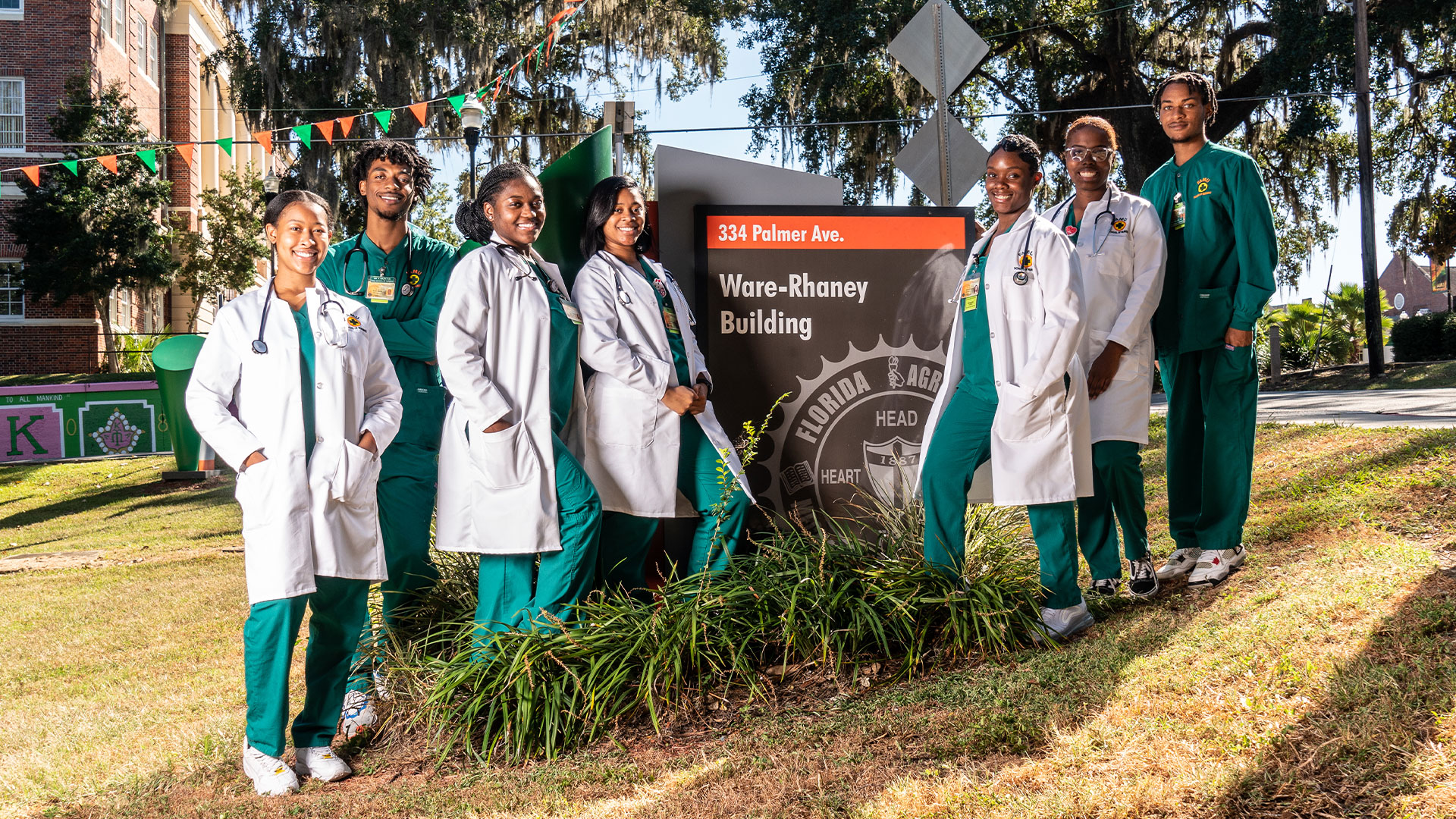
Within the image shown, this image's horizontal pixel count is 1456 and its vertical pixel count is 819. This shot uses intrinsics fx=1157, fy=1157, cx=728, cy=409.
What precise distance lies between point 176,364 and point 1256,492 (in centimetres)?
1309

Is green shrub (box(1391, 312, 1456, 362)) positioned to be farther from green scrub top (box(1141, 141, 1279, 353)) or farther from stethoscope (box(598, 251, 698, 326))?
stethoscope (box(598, 251, 698, 326))

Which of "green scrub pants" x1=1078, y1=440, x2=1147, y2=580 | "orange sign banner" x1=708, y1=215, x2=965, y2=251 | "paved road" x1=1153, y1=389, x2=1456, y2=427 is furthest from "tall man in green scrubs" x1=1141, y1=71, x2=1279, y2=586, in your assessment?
"paved road" x1=1153, y1=389, x2=1456, y2=427

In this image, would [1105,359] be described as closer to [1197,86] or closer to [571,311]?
[1197,86]

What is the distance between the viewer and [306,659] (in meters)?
4.00

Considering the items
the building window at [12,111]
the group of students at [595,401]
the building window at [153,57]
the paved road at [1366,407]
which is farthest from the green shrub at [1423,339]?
A: the building window at [153,57]

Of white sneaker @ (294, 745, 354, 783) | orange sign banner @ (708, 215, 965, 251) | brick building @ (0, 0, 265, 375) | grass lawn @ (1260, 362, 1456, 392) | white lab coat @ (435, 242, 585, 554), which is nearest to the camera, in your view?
white sneaker @ (294, 745, 354, 783)

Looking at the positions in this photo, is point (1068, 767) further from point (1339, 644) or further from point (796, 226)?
point (796, 226)

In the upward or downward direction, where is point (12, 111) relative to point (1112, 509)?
upward

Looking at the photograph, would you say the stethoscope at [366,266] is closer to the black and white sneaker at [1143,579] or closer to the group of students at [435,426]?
the group of students at [435,426]

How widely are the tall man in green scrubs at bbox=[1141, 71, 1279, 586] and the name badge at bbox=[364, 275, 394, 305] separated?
3220 millimetres

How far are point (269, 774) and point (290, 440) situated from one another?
1.13 metres

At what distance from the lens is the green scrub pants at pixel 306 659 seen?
3.78 metres

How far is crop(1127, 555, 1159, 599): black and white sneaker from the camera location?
4.76 meters

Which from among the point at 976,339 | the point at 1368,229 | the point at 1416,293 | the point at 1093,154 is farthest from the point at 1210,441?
the point at 1416,293
